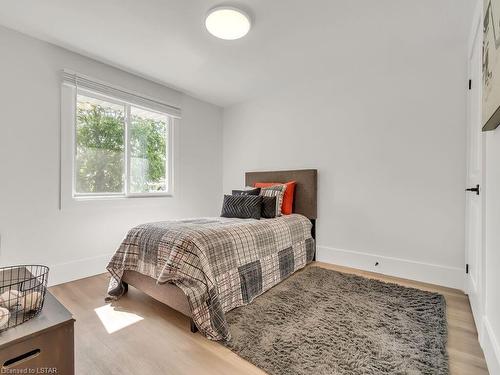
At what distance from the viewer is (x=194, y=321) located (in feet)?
5.41

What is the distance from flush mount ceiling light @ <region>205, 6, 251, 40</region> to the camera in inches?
76.7

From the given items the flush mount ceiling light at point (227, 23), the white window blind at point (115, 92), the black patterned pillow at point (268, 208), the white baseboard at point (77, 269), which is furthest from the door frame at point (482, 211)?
the white baseboard at point (77, 269)

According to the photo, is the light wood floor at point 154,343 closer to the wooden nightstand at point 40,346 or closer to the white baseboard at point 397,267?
the white baseboard at point 397,267

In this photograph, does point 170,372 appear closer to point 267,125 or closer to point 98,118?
point 98,118

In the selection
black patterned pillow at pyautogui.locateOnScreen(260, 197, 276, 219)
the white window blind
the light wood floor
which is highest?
the white window blind

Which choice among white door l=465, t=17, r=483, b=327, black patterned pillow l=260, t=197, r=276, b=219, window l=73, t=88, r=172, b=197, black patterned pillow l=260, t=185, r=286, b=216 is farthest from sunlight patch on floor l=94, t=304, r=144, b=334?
white door l=465, t=17, r=483, b=327

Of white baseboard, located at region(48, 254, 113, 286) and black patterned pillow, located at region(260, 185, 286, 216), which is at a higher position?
black patterned pillow, located at region(260, 185, 286, 216)

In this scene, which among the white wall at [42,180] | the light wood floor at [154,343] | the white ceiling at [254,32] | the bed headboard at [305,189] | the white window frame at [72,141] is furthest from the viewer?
the bed headboard at [305,189]

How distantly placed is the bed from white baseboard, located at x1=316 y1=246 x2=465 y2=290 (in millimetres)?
644

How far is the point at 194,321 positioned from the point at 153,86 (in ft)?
9.49

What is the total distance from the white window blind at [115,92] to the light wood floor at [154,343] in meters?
2.05

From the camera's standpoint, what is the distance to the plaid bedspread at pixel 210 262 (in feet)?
5.46

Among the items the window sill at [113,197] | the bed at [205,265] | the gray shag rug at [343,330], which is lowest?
the gray shag rug at [343,330]

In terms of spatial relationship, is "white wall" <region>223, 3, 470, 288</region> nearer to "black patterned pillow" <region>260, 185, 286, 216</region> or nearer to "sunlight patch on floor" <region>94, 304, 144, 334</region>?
"black patterned pillow" <region>260, 185, 286, 216</region>
